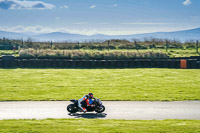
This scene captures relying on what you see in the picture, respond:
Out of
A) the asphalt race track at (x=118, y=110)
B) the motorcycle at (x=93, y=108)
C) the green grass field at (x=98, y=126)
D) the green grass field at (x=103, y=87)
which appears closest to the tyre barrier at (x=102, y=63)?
the green grass field at (x=103, y=87)

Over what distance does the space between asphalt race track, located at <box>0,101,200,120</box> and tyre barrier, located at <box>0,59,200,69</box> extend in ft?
54.0

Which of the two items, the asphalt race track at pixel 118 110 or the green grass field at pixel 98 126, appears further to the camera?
the asphalt race track at pixel 118 110

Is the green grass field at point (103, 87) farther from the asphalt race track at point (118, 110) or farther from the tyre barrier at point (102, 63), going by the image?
the tyre barrier at point (102, 63)

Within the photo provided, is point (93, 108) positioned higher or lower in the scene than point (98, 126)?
higher

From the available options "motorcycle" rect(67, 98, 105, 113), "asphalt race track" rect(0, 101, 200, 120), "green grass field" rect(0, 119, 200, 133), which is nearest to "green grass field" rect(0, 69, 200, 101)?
"asphalt race track" rect(0, 101, 200, 120)

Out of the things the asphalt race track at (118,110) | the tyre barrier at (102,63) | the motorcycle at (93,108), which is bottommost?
the asphalt race track at (118,110)

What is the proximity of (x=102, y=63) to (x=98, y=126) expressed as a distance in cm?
2137

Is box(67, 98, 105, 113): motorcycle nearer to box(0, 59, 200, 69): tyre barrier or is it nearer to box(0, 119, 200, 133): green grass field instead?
box(0, 119, 200, 133): green grass field

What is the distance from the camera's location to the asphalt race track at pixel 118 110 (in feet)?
39.0

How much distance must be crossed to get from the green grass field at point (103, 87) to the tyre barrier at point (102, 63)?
5.67m

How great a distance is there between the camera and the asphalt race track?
39.0 ft

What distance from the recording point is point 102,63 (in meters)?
31.3

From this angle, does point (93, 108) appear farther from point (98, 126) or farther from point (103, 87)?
point (103, 87)

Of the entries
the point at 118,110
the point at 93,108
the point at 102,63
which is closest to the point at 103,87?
the point at 118,110
